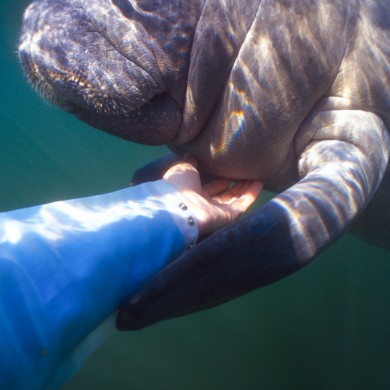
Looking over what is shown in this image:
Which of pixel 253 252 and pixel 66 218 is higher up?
pixel 66 218

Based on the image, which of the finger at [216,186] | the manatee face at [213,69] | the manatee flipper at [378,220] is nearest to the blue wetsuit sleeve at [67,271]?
the manatee face at [213,69]

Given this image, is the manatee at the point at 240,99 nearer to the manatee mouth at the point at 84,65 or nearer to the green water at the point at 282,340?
the manatee mouth at the point at 84,65

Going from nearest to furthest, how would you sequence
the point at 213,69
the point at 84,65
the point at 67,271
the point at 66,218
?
1. the point at 67,271
2. the point at 66,218
3. the point at 84,65
4. the point at 213,69

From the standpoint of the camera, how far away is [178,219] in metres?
2.13

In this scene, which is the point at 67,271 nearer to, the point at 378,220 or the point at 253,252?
the point at 253,252

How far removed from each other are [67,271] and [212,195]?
155 cm

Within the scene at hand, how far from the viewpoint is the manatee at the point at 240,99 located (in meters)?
1.65

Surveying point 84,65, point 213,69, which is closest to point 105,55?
point 84,65

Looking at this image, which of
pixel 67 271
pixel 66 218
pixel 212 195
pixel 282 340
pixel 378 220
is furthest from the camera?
pixel 282 340

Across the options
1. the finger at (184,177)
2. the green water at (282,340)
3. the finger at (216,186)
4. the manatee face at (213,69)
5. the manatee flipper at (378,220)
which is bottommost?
the green water at (282,340)

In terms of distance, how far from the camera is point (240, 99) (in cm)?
239

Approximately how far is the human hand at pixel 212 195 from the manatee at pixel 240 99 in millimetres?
161

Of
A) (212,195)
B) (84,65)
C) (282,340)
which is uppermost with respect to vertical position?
(84,65)

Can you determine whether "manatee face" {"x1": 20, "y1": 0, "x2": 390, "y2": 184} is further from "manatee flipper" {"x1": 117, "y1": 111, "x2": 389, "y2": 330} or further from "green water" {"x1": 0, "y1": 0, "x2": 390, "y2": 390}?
"green water" {"x1": 0, "y1": 0, "x2": 390, "y2": 390}
